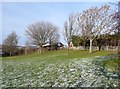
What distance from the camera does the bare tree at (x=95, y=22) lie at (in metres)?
28.2

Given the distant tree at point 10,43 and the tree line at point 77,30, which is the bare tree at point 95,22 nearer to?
the tree line at point 77,30

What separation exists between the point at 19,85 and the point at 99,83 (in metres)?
2.62

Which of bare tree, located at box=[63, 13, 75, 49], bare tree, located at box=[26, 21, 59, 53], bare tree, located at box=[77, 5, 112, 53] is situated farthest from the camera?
bare tree, located at box=[26, 21, 59, 53]

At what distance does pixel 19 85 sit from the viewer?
22.2ft

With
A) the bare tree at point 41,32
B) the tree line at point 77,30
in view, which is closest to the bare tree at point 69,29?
the tree line at point 77,30

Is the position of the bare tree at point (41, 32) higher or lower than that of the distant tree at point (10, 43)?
higher

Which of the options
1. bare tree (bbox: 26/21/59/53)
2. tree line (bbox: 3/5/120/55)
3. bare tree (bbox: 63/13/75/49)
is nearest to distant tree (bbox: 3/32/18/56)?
tree line (bbox: 3/5/120/55)

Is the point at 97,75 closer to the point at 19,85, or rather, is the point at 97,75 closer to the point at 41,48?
the point at 19,85

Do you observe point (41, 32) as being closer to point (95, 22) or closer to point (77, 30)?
point (77, 30)

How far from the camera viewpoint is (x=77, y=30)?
32.5 m

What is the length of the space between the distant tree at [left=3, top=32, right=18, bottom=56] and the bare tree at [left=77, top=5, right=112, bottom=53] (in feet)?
52.4

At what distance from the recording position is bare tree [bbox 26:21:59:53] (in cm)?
4175

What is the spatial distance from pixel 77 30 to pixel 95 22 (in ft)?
14.4

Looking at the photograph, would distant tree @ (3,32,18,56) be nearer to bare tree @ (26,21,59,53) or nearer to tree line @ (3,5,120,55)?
tree line @ (3,5,120,55)
